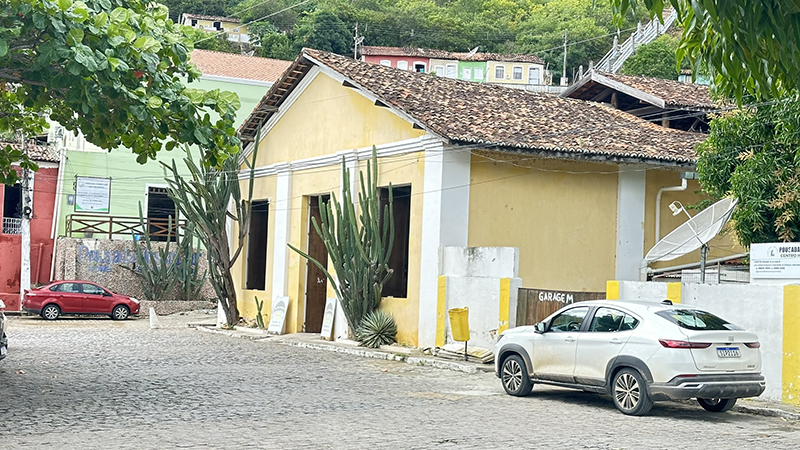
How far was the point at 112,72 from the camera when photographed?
10.6 metres

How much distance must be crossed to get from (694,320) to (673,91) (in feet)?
51.1

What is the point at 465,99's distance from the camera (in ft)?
73.3

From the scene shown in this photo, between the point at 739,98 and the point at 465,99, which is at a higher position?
the point at 465,99

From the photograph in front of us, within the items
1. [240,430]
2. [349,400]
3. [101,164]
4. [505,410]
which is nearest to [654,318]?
[505,410]

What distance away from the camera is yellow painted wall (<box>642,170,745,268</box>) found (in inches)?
849

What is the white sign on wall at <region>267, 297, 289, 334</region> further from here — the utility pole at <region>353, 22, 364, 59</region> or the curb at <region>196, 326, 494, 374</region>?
the utility pole at <region>353, 22, 364, 59</region>

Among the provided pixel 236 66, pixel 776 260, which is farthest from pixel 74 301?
pixel 776 260

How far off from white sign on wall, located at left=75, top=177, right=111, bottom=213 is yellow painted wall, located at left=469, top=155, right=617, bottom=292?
2467 centimetres

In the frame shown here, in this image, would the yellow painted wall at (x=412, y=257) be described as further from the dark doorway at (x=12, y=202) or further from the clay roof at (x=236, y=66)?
the clay roof at (x=236, y=66)

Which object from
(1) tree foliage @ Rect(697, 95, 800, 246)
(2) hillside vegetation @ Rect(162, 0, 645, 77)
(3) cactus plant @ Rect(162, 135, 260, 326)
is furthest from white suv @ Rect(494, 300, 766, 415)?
(2) hillside vegetation @ Rect(162, 0, 645, 77)

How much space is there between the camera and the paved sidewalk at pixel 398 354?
12391mm

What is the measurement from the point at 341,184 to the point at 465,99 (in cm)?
369

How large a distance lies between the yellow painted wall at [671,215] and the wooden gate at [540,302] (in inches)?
201

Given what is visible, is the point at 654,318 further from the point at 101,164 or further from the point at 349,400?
the point at 101,164
